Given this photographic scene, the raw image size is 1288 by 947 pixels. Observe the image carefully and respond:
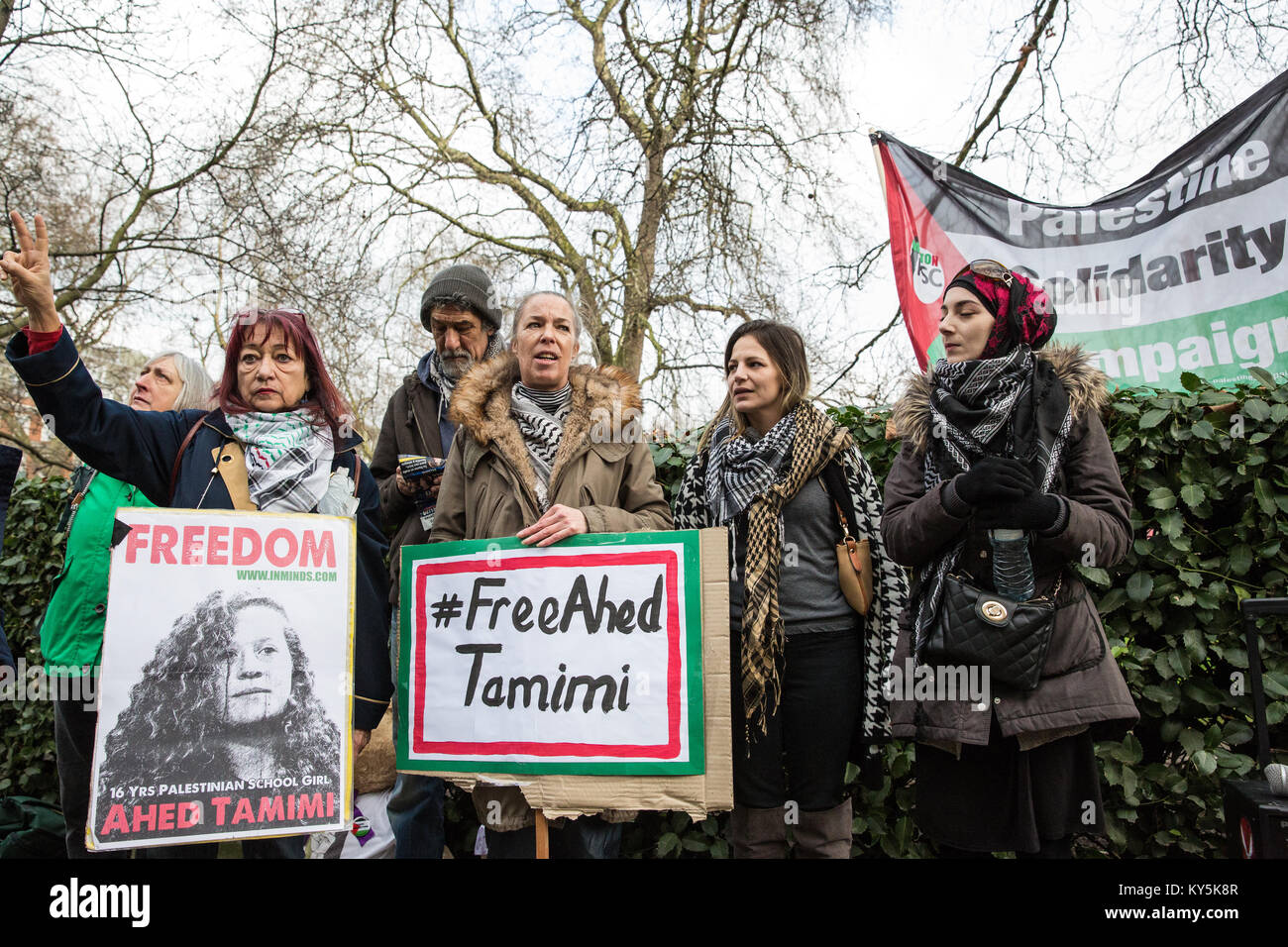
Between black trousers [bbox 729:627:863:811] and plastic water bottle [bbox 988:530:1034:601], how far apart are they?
576 mm

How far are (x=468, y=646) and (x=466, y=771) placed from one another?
0.36m

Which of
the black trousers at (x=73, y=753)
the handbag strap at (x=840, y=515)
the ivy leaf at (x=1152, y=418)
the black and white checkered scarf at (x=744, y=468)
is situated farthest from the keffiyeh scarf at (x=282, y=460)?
the ivy leaf at (x=1152, y=418)

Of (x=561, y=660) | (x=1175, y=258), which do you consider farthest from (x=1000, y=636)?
(x=1175, y=258)

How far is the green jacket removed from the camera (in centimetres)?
332

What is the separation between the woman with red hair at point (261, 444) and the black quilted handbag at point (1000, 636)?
178 centimetres

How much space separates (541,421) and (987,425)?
1431 millimetres

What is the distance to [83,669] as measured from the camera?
329 centimetres

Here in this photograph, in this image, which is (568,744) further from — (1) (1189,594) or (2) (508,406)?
(1) (1189,594)

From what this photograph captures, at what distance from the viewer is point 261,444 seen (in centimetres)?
269

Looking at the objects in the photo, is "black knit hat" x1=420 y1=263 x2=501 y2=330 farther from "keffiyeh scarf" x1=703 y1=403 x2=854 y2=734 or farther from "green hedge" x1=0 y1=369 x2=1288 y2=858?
"green hedge" x1=0 y1=369 x2=1288 y2=858

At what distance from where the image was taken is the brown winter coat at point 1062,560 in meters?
2.45

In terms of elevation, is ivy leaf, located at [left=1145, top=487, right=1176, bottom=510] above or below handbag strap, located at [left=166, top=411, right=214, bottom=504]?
below

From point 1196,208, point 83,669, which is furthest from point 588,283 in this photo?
point 83,669

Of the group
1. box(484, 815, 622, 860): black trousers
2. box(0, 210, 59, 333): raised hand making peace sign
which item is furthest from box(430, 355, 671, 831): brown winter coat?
box(0, 210, 59, 333): raised hand making peace sign
